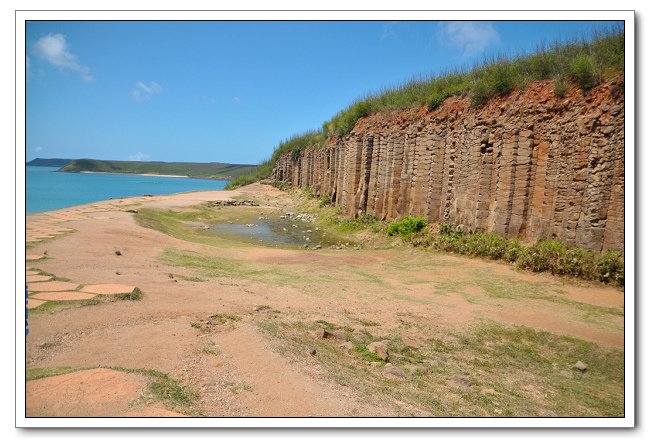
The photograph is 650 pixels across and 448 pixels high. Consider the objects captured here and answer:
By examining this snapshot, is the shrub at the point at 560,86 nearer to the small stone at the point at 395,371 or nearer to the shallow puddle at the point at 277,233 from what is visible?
the shallow puddle at the point at 277,233

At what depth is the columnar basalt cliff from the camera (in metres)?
11.7

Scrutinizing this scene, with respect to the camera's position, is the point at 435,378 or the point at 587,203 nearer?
the point at 435,378

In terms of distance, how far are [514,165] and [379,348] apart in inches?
407

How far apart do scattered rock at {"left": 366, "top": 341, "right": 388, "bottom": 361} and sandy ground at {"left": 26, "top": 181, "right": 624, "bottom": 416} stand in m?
0.91

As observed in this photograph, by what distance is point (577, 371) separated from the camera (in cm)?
654

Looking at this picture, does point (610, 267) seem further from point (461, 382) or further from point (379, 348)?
point (379, 348)

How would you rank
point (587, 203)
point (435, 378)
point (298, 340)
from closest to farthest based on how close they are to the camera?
1. point (435, 378)
2. point (298, 340)
3. point (587, 203)

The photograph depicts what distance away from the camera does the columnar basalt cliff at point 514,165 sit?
1166 centimetres

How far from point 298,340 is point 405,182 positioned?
15748 mm

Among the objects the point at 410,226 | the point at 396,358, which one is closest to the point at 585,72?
the point at 410,226

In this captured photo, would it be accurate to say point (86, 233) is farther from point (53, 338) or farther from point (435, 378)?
point (435, 378)

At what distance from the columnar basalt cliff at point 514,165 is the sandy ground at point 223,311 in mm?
1998
